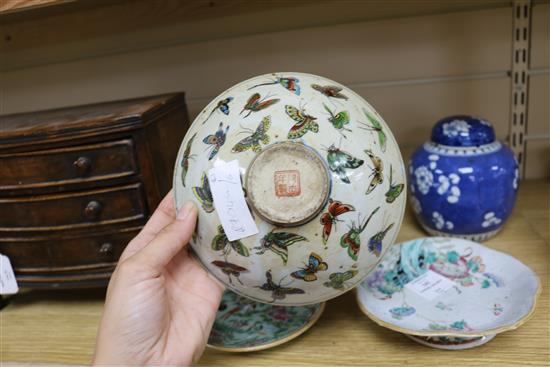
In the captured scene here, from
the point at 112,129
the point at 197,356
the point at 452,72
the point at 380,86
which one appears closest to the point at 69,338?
the point at 197,356

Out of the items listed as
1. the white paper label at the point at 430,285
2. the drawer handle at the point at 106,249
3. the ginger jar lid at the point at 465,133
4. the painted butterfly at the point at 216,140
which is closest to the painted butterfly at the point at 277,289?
the painted butterfly at the point at 216,140

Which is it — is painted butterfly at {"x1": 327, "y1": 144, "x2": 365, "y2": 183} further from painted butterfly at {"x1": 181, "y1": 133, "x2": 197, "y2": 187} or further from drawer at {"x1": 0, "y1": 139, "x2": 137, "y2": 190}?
drawer at {"x1": 0, "y1": 139, "x2": 137, "y2": 190}

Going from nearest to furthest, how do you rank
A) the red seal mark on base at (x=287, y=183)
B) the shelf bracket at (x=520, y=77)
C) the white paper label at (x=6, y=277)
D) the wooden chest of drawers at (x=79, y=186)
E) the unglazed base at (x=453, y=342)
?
the red seal mark on base at (x=287, y=183) < the unglazed base at (x=453, y=342) < the wooden chest of drawers at (x=79, y=186) < the white paper label at (x=6, y=277) < the shelf bracket at (x=520, y=77)

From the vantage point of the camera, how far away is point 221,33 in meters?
1.31

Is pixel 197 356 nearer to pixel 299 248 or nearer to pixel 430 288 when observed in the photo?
pixel 299 248

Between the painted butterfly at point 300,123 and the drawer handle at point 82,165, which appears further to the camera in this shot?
the drawer handle at point 82,165

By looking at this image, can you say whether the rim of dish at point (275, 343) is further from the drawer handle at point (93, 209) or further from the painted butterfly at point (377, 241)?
the drawer handle at point (93, 209)

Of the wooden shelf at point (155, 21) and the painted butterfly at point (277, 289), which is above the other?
the wooden shelf at point (155, 21)

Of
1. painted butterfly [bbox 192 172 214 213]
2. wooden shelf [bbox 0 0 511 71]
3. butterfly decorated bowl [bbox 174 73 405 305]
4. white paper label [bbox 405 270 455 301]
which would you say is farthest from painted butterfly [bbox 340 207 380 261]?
wooden shelf [bbox 0 0 511 71]

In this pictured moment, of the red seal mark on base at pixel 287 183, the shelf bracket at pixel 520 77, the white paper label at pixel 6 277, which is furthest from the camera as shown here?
the shelf bracket at pixel 520 77

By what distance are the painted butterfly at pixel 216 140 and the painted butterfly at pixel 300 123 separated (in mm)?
102

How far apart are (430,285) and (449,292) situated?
0.04 meters

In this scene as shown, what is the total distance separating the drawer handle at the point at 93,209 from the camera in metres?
0.93

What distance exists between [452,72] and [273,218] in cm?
91
